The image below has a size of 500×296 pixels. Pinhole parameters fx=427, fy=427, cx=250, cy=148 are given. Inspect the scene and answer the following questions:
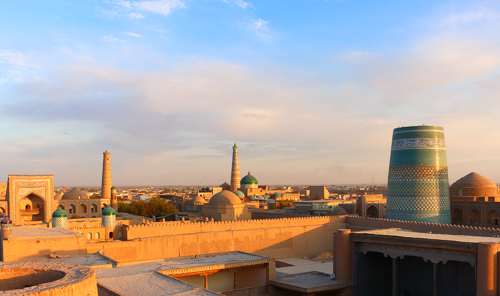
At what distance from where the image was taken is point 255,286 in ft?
52.3

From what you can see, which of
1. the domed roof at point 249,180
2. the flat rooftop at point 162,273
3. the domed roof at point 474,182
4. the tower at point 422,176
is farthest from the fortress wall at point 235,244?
the domed roof at point 249,180

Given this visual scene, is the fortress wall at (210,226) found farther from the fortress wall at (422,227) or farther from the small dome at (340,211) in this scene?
the small dome at (340,211)

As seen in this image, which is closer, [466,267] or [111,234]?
[466,267]

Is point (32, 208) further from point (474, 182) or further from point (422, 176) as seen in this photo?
point (474, 182)

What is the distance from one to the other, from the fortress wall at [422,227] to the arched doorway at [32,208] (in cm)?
2416

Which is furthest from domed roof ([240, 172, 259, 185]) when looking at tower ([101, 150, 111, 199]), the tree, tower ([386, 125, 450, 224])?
tower ([386, 125, 450, 224])

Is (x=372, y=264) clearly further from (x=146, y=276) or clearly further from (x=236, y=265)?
(x=146, y=276)

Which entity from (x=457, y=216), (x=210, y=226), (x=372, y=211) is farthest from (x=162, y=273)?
(x=372, y=211)

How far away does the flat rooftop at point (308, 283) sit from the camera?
50.5 ft

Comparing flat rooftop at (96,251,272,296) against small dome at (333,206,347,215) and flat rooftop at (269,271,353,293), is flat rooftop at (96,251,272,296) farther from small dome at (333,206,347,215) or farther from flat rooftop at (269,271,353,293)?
small dome at (333,206,347,215)

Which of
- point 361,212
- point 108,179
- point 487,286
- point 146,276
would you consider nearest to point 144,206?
point 108,179

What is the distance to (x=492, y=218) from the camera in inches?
1066

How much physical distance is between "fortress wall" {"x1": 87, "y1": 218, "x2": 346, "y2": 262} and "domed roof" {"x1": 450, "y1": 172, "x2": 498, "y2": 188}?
385 inches

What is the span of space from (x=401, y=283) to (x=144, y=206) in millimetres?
31799
